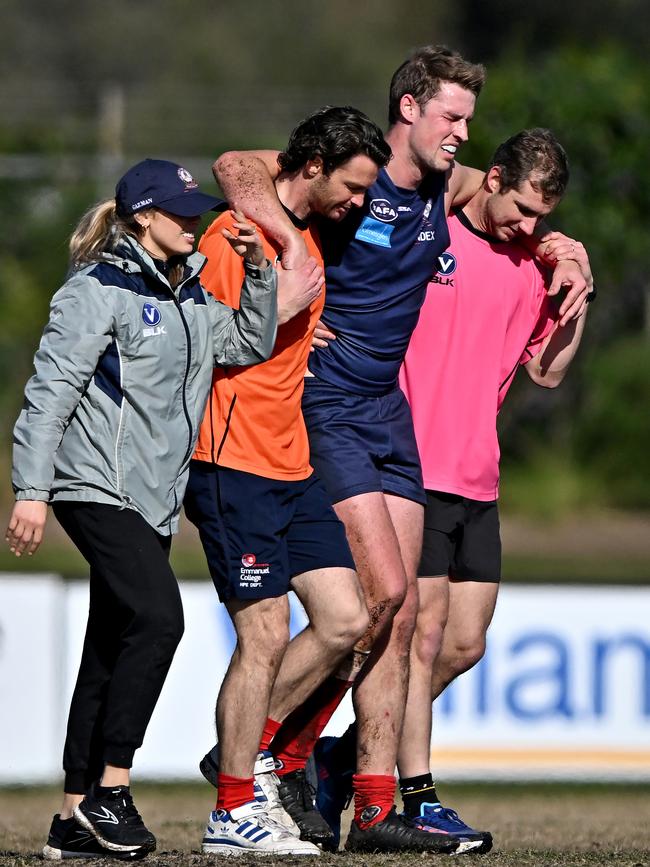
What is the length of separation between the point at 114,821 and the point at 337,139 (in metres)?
2.36

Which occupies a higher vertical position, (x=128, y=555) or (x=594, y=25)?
(x=594, y=25)

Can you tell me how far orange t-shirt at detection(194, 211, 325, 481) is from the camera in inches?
209

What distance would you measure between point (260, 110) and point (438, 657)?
68.4ft

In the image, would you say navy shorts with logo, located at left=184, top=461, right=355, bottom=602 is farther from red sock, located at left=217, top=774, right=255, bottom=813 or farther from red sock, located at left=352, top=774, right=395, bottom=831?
red sock, located at left=352, top=774, right=395, bottom=831

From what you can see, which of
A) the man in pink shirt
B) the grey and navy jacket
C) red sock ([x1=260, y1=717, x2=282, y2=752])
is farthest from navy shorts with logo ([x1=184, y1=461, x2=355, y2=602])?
the man in pink shirt

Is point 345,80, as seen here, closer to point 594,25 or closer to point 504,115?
point 594,25

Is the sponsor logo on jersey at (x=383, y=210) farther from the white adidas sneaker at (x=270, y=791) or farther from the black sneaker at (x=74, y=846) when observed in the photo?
the black sneaker at (x=74, y=846)

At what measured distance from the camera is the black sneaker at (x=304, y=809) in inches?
218

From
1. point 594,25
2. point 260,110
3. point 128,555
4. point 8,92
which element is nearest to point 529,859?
point 128,555

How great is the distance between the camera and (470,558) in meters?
6.12

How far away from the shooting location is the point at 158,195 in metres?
5.12

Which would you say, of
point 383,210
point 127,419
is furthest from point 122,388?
point 383,210

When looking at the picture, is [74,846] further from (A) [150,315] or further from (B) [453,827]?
(A) [150,315]

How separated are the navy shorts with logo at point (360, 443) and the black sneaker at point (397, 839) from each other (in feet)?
3.82
